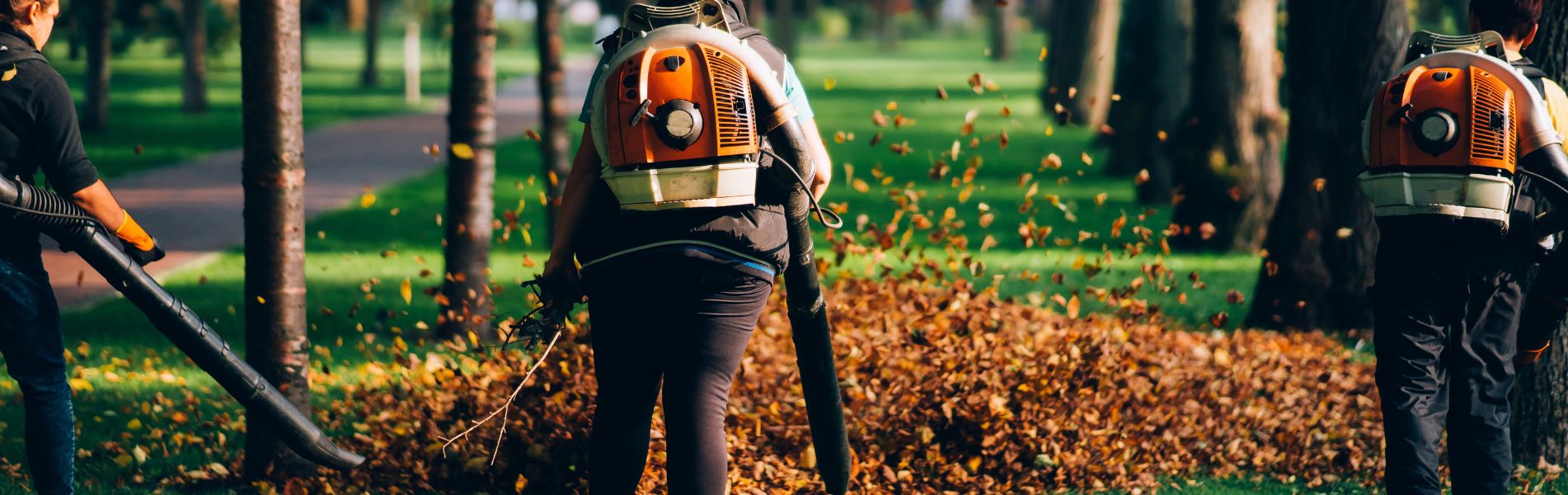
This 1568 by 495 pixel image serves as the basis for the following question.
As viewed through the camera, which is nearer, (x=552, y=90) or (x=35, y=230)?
(x=35, y=230)

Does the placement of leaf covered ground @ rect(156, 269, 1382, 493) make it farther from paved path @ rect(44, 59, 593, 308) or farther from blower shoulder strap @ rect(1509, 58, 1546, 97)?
paved path @ rect(44, 59, 593, 308)

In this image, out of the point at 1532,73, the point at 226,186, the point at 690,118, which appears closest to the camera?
the point at 690,118

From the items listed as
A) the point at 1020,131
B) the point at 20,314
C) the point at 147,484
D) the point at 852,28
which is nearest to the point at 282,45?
the point at 20,314

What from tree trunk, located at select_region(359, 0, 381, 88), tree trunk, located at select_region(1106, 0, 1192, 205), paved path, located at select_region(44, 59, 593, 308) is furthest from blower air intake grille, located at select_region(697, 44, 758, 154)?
tree trunk, located at select_region(359, 0, 381, 88)

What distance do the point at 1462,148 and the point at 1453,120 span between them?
7cm

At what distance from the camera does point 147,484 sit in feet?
17.3

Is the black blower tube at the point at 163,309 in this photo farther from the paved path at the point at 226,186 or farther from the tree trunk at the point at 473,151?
the tree trunk at the point at 473,151

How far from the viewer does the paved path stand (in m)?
10.2

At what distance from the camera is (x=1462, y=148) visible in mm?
3928

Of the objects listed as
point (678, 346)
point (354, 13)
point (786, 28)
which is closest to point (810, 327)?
point (678, 346)

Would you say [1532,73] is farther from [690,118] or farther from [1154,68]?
[1154,68]

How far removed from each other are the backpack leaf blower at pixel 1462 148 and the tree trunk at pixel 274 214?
3207 millimetres

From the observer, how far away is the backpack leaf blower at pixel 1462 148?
3914 millimetres

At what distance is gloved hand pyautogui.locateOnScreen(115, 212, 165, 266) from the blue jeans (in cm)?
21
